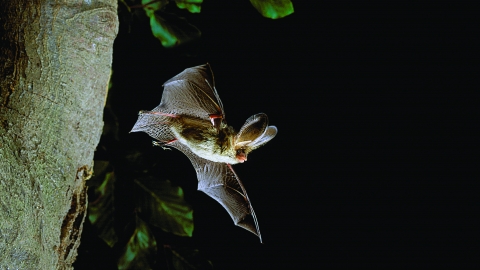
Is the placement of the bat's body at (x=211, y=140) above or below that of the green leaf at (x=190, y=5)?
below

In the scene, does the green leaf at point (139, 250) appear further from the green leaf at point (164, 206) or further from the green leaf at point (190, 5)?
the green leaf at point (190, 5)

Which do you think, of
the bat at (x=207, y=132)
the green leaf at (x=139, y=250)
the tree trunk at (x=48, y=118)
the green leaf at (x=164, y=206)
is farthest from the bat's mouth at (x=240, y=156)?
the green leaf at (x=139, y=250)

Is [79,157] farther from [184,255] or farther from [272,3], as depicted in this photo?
[184,255]

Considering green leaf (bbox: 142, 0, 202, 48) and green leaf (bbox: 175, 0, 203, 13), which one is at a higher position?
green leaf (bbox: 175, 0, 203, 13)

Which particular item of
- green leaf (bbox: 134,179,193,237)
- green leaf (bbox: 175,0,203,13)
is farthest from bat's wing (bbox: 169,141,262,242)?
green leaf (bbox: 175,0,203,13)

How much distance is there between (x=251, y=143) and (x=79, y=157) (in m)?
0.40

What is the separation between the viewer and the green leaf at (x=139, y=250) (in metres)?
1.45

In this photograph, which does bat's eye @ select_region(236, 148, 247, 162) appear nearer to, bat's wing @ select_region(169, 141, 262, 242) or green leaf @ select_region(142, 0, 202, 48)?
bat's wing @ select_region(169, 141, 262, 242)

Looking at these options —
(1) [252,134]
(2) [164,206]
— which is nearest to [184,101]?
(1) [252,134]

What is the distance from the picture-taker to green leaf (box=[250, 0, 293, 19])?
1.15 meters

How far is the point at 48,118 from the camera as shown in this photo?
0.66 metres

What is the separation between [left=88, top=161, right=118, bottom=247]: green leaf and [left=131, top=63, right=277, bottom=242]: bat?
12.8 inches

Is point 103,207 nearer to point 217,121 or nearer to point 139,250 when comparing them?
point 139,250

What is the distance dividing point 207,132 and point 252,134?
0.44ft
